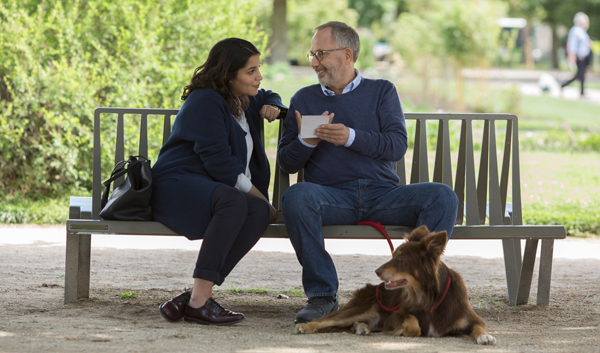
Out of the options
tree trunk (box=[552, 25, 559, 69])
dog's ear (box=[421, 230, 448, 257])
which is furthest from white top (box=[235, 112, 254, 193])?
tree trunk (box=[552, 25, 559, 69])

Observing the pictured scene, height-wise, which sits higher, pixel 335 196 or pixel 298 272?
pixel 335 196

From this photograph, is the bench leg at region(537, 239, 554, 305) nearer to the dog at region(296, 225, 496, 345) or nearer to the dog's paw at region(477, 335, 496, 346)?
the dog at region(296, 225, 496, 345)

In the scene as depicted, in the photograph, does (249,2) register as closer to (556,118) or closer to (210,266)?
(210,266)

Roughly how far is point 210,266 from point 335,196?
0.78m

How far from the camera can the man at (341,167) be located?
12.8 feet

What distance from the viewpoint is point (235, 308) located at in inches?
174

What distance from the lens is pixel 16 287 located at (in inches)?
188

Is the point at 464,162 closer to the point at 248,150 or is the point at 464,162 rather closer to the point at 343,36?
the point at 343,36

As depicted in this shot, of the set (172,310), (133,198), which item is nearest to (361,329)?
(172,310)

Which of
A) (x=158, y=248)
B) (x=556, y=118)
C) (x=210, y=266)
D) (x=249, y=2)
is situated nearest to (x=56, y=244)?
(x=158, y=248)

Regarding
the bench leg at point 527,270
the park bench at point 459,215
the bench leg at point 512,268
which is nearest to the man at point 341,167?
the park bench at point 459,215

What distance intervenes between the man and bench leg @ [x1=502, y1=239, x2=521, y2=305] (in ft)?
3.16

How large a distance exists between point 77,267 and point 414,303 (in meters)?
1.92

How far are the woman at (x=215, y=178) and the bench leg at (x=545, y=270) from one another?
5.33ft
